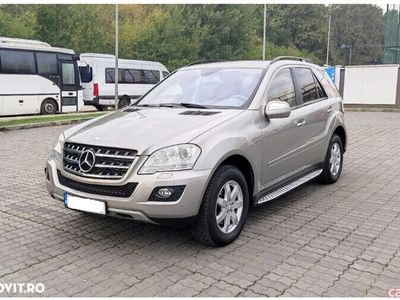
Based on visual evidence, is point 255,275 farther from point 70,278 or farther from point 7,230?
point 7,230

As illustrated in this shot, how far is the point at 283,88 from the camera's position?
198 inches

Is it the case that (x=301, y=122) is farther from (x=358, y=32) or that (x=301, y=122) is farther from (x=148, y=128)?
(x=358, y=32)

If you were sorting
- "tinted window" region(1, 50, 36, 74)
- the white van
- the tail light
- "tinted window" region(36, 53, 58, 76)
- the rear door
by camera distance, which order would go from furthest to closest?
1. the tail light
2. the white van
3. "tinted window" region(36, 53, 58, 76)
4. "tinted window" region(1, 50, 36, 74)
5. the rear door

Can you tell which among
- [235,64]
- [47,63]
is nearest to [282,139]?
[235,64]

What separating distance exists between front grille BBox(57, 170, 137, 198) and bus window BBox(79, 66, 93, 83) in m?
18.2

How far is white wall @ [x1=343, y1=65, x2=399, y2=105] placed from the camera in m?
23.0

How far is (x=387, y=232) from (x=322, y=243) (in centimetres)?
81

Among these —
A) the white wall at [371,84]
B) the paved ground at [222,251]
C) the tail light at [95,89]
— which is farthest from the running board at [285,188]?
the white wall at [371,84]

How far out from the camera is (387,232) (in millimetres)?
4402

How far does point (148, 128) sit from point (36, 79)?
15.7 meters

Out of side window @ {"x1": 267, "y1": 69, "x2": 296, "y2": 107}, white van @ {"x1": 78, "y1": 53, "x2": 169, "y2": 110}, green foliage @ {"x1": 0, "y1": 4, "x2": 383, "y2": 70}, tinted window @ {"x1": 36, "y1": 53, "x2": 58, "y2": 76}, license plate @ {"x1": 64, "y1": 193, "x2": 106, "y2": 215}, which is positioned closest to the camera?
license plate @ {"x1": 64, "y1": 193, "x2": 106, "y2": 215}

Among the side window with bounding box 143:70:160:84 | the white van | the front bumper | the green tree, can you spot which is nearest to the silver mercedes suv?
the front bumper

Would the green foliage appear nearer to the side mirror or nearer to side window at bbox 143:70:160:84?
side window at bbox 143:70:160:84

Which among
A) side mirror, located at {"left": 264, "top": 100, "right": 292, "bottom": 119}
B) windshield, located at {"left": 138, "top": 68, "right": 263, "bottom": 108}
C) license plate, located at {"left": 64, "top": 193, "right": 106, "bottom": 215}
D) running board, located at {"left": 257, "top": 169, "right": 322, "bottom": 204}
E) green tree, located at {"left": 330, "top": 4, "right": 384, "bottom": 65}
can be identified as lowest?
running board, located at {"left": 257, "top": 169, "right": 322, "bottom": 204}
